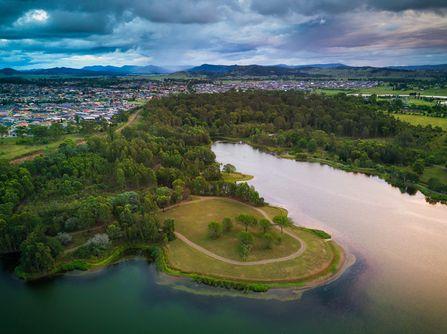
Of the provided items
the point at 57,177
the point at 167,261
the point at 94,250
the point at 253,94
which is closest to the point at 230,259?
the point at 167,261

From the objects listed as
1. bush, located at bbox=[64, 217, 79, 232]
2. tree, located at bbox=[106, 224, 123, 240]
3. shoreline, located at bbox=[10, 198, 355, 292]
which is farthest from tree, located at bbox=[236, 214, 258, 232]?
bush, located at bbox=[64, 217, 79, 232]

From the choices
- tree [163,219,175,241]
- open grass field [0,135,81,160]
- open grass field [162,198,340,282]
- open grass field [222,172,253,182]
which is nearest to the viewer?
open grass field [162,198,340,282]

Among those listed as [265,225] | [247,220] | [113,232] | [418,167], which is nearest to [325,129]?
[418,167]

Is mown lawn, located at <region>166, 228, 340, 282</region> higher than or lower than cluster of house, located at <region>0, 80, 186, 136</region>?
lower

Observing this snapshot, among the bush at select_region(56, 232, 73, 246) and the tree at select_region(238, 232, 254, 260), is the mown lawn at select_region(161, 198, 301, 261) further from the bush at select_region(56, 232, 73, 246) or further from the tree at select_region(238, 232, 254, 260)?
the bush at select_region(56, 232, 73, 246)

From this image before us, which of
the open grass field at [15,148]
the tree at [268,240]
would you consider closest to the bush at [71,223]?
the tree at [268,240]

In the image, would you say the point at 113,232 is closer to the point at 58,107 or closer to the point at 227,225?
the point at 227,225
